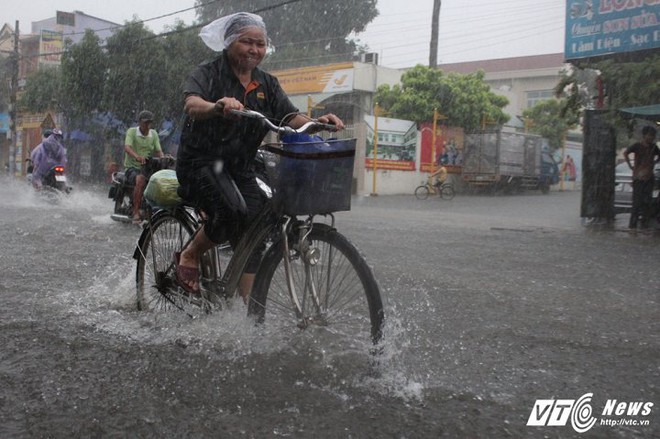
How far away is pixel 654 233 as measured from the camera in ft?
34.9

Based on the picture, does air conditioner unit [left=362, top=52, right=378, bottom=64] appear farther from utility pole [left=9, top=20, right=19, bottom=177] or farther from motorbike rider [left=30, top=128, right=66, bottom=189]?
motorbike rider [left=30, top=128, right=66, bottom=189]

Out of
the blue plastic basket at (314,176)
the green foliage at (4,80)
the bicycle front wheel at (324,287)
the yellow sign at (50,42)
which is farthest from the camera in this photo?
the green foliage at (4,80)

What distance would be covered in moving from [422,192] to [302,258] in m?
21.7

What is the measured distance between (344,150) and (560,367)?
156cm

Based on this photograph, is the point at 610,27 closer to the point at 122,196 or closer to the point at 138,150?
the point at 138,150

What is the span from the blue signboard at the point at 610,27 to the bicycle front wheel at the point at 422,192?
1220 centimetres

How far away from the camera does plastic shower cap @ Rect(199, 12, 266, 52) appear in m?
3.26

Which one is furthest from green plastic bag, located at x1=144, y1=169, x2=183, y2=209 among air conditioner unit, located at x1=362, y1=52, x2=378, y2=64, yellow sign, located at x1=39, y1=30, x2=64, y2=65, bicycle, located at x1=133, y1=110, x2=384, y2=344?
yellow sign, located at x1=39, y1=30, x2=64, y2=65

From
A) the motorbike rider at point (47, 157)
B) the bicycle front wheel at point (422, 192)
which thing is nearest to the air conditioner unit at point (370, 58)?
the bicycle front wheel at point (422, 192)

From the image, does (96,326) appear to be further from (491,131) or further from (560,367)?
(491,131)

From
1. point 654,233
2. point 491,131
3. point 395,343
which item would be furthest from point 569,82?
point 491,131

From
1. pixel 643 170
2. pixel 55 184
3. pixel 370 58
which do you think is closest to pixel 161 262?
pixel 643 170

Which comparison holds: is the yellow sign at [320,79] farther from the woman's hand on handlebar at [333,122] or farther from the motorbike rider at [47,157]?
the woman's hand on handlebar at [333,122]

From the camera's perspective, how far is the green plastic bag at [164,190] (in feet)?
12.3
